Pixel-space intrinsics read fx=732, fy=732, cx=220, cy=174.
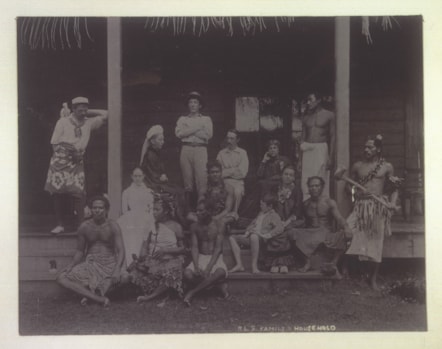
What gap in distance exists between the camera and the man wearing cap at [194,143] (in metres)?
5.36

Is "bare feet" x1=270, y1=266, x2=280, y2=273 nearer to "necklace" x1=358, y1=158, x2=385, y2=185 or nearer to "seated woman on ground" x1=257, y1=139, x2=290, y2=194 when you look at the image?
"seated woman on ground" x1=257, y1=139, x2=290, y2=194

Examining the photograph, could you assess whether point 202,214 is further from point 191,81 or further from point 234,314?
point 191,81

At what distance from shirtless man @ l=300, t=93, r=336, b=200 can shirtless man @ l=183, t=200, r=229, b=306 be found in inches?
28.8

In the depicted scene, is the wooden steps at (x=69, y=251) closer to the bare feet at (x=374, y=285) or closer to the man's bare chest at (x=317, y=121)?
the bare feet at (x=374, y=285)

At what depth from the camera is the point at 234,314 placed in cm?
523

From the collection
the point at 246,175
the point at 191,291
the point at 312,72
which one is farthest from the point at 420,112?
the point at 191,291

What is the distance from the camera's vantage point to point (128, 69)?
5.37 metres

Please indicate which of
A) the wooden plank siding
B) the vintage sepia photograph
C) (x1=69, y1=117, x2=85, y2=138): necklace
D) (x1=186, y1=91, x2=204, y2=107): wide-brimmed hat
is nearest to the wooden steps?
the vintage sepia photograph

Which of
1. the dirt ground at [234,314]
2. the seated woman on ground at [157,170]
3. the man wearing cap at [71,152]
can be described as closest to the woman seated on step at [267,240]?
the dirt ground at [234,314]

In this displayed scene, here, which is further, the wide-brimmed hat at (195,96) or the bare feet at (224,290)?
the wide-brimmed hat at (195,96)

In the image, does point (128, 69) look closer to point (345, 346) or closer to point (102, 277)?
point (102, 277)

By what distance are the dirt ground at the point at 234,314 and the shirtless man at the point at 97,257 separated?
0.12 meters

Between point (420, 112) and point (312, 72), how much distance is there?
2.72 ft

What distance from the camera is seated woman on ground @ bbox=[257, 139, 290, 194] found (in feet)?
Result: 17.7
